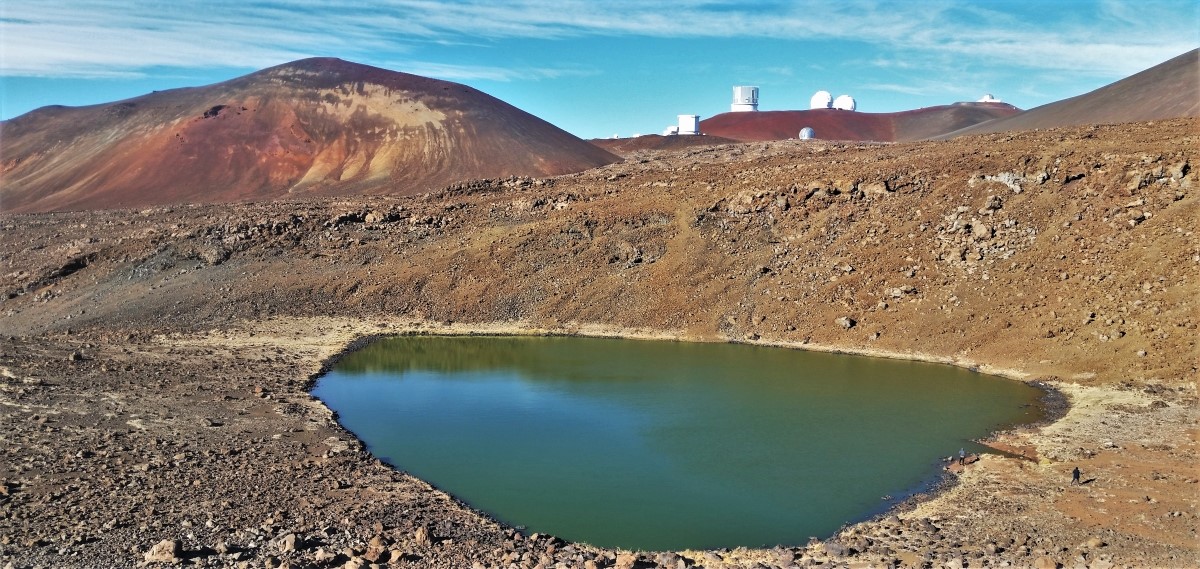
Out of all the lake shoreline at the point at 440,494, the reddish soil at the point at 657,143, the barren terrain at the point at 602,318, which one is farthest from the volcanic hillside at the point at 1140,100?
the lake shoreline at the point at 440,494

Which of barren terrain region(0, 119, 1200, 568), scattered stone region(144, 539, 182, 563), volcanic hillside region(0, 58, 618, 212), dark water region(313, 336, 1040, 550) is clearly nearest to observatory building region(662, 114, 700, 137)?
volcanic hillside region(0, 58, 618, 212)

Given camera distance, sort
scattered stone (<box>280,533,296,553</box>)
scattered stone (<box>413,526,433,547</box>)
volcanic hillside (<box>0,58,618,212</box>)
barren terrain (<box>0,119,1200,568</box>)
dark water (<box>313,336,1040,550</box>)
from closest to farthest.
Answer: scattered stone (<box>280,533,296,553</box>)
scattered stone (<box>413,526,433,547</box>)
barren terrain (<box>0,119,1200,568</box>)
dark water (<box>313,336,1040,550</box>)
volcanic hillside (<box>0,58,618,212</box>)

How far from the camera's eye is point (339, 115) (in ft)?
184

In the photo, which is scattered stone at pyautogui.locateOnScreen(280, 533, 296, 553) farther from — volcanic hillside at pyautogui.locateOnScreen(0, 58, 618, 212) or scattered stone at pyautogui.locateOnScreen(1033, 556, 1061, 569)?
volcanic hillside at pyautogui.locateOnScreen(0, 58, 618, 212)

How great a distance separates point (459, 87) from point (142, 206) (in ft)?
71.2

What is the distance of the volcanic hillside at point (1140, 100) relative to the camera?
42.2 metres

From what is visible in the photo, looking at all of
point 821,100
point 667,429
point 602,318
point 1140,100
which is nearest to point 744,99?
point 821,100

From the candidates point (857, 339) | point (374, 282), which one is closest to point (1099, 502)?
point (857, 339)

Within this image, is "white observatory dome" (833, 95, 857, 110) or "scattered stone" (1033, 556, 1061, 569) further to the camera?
"white observatory dome" (833, 95, 857, 110)

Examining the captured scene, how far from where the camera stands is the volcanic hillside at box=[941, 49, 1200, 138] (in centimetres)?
4222

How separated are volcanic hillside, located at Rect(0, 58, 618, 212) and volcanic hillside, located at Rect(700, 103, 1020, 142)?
22138 millimetres

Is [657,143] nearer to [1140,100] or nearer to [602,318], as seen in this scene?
[1140,100]

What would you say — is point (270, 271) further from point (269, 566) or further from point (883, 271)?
point (269, 566)

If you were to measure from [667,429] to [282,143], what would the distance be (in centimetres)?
4294
